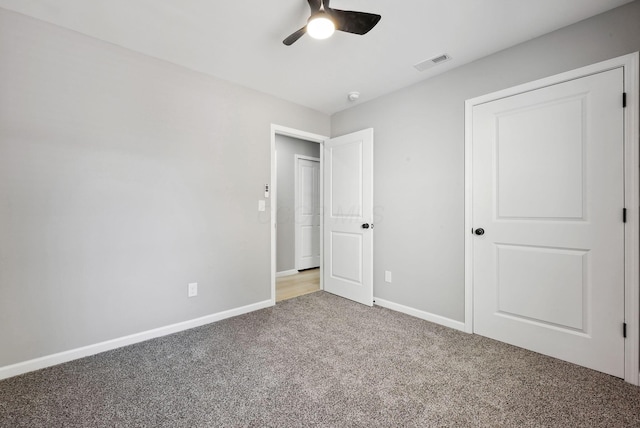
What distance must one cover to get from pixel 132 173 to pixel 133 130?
370 mm

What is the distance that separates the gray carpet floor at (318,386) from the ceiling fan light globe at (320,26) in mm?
2287

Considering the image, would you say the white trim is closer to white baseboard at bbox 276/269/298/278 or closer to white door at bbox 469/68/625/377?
white door at bbox 469/68/625/377

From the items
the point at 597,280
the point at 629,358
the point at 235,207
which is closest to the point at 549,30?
the point at 597,280

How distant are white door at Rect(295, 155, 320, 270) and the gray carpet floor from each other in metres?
2.69

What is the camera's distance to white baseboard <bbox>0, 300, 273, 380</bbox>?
1.93 m

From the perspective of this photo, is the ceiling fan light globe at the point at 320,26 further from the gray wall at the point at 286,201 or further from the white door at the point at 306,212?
the white door at the point at 306,212

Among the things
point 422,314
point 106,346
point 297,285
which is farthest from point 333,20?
point 297,285

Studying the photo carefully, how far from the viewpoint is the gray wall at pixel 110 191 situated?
1940mm

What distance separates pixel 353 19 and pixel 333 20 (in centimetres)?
12

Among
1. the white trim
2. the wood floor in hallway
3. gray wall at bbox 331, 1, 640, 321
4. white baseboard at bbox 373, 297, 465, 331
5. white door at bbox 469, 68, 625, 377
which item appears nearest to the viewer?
the white trim

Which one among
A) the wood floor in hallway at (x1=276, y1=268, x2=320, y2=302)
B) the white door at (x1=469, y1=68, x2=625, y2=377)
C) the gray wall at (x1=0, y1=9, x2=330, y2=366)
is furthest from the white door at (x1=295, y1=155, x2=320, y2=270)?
the white door at (x1=469, y1=68, x2=625, y2=377)

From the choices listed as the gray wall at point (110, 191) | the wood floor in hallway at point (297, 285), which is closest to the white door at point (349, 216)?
the wood floor in hallway at point (297, 285)

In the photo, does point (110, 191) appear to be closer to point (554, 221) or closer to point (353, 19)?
point (353, 19)

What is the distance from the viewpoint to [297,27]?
211 cm
